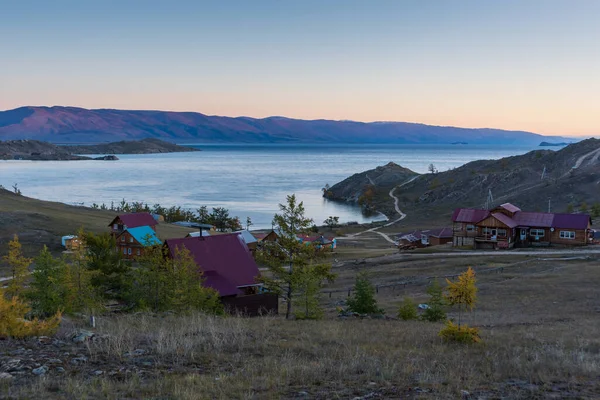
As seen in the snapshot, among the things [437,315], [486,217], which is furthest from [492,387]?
[486,217]

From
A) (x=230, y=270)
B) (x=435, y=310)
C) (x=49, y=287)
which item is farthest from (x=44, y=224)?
(x=435, y=310)

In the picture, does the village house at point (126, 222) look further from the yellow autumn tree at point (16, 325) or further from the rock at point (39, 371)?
the rock at point (39, 371)

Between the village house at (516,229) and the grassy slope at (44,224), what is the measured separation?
4244cm

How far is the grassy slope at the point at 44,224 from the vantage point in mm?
66188

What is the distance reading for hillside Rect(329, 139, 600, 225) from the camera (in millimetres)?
111250

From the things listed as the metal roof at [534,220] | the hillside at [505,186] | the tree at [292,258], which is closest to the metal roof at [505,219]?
the metal roof at [534,220]

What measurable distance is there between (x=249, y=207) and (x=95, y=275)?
352 ft

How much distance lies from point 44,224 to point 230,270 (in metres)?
49.3

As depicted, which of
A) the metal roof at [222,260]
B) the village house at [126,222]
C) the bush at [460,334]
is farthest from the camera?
the village house at [126,222]

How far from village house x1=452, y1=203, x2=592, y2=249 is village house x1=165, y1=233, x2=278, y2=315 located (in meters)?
37.3

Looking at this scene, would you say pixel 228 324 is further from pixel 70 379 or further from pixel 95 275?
pixel 95 275

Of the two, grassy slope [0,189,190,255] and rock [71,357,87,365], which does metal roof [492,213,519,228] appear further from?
rock [71,357,87,365]

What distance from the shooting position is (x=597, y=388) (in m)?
10.2

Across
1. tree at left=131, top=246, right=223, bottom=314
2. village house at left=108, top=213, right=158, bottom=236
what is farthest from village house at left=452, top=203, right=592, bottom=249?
tree at left=131, top=246, right=223, bottom=314
